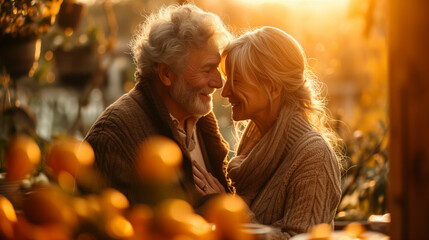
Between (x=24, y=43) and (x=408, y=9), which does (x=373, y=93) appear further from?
(x=408, y=9)

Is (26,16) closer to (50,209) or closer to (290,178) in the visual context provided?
(290,178)

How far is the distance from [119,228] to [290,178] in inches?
50.5

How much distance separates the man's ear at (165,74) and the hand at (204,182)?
384 millimetres

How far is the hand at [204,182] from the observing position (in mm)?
2543

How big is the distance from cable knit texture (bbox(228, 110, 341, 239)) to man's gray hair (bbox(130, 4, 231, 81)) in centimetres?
50

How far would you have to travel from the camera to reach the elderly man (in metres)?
2.42

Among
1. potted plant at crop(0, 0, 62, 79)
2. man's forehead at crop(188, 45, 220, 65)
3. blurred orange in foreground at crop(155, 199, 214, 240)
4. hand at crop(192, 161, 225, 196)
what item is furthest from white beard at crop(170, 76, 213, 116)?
blurred orange in foreground at crop(155, 199, 214, 240)

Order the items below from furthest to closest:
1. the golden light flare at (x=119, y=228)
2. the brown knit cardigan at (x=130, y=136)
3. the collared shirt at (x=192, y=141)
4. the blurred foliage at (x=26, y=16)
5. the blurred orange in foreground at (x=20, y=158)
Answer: the collared shirt at (x=192, y=141) < the blurred foliage at (x=26, y=16) < the brown knit cardigan at (x=130, y=136) < the blurred orange in foreground at (x=20, y=158) < the golden light flare at (x=119, y=228)

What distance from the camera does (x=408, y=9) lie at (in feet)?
3.40

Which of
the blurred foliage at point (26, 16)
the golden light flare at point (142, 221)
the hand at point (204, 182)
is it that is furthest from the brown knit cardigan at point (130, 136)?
the golden light flare at point (142, 221)

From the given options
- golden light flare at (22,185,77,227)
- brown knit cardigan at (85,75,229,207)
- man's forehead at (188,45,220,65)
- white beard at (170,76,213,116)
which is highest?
man's forehead at (188,45,220,65)

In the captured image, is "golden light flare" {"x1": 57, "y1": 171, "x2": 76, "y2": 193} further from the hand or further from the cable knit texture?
the hand

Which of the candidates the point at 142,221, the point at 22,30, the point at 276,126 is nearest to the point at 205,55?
the point at 276,126

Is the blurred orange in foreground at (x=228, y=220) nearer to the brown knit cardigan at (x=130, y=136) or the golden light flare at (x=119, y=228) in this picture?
the golden light flare at (x=119, y=228)
